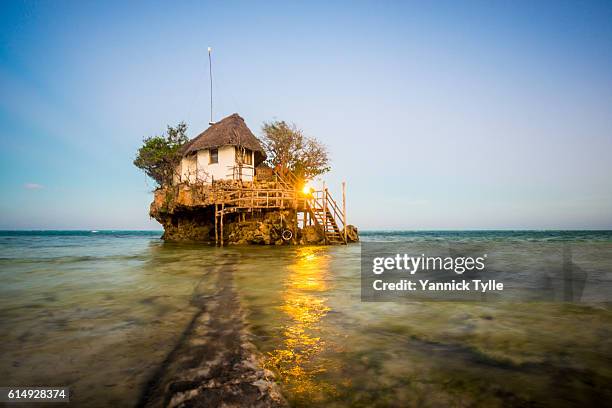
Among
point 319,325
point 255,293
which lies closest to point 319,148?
point 255,293

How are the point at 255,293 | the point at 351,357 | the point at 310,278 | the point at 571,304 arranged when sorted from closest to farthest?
the point at 351,357 → the point at 571,304 → the point at 255,293 → the point at 310,278

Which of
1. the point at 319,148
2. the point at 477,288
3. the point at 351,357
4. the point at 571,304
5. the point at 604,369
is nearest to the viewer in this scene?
the point at 604,369

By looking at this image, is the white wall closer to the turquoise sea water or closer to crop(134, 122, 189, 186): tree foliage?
crop(134, 122, 189, 186): tree foliage

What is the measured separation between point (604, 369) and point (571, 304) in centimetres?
406

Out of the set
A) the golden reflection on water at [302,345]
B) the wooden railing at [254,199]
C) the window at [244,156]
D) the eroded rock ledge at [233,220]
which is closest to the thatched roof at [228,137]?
the window at [244,156]

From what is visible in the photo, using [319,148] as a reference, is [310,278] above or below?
below

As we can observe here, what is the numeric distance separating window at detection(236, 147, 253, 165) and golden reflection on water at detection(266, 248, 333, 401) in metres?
19.8

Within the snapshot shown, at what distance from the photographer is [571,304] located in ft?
21.4

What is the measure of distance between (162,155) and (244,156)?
34.8 ft

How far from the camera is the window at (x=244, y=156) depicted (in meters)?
26.1

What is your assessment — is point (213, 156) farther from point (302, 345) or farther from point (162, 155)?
point (302, 345)

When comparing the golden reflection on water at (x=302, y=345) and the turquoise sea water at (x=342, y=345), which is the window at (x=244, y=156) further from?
the golden reflection on water at (x=302, y=345)

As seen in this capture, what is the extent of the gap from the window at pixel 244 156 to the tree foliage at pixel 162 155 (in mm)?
8333

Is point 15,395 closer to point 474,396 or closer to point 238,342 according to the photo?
point 238,342
